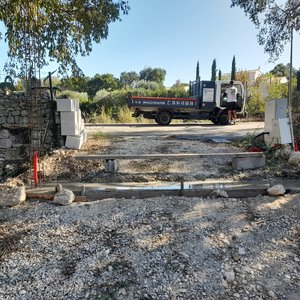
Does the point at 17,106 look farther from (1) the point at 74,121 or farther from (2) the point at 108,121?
(2) the point at 108,121

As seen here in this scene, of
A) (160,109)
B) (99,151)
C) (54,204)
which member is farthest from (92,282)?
(160,109)

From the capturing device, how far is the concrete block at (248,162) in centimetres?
668

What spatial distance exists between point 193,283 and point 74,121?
5.70 m

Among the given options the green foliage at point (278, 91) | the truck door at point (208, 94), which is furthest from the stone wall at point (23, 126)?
the green foliage at point (278, 91)

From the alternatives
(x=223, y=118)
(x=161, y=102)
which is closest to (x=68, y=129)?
(x=161, y=102)

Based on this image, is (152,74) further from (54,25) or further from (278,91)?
(54,25)

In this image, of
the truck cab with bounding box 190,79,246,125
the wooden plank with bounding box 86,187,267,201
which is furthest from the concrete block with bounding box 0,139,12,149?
the truck cab with bounding box 190,79,246,125

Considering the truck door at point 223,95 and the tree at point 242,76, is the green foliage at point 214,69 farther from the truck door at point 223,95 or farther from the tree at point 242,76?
the truck door at point 223,95

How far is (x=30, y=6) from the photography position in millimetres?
6977

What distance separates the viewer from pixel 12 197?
495 centimetres

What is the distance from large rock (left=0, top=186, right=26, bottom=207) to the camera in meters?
4.89

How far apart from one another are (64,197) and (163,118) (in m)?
12.7

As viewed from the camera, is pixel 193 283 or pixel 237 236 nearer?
pixel 193 283

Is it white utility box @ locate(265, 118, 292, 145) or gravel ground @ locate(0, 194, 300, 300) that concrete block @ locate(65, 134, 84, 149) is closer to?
gravel ground @ locate(0, 194, 300, 300)
